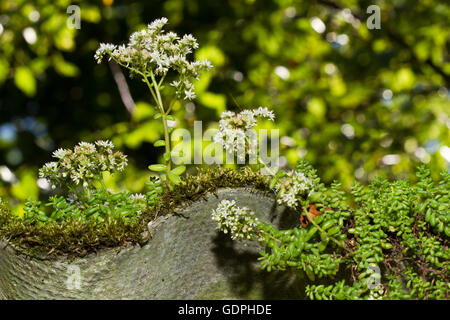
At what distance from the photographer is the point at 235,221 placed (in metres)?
1.37

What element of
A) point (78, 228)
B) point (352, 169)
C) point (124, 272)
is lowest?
point (124, 272)

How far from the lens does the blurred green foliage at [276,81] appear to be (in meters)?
3.85

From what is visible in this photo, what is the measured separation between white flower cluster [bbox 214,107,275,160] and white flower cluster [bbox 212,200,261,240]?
161mm

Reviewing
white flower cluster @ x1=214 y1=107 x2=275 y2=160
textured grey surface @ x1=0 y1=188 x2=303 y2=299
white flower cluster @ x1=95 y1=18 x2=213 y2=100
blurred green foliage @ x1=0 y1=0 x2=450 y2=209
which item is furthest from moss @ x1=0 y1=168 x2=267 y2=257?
blurred green foliage @ x1=0 y1=0 x2=450 y2=209

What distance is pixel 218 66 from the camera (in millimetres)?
3932

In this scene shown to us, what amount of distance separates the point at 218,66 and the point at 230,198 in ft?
8.52

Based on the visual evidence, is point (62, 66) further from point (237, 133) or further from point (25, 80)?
point (237, 133)

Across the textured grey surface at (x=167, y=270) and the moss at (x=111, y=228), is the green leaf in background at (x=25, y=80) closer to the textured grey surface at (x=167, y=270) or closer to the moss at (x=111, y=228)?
the moss at (x=111, y=228)

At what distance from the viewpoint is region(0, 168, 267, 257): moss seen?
1.43 meters

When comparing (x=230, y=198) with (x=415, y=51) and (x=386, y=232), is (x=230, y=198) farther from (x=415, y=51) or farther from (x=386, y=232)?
(x=415, y=51)

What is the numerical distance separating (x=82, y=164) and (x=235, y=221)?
61 centimetres

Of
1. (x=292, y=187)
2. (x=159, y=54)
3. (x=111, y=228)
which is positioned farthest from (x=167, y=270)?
(x=159, y=54)

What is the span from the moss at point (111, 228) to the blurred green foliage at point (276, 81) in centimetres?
224

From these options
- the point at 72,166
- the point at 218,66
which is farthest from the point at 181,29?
the point at 72,166
